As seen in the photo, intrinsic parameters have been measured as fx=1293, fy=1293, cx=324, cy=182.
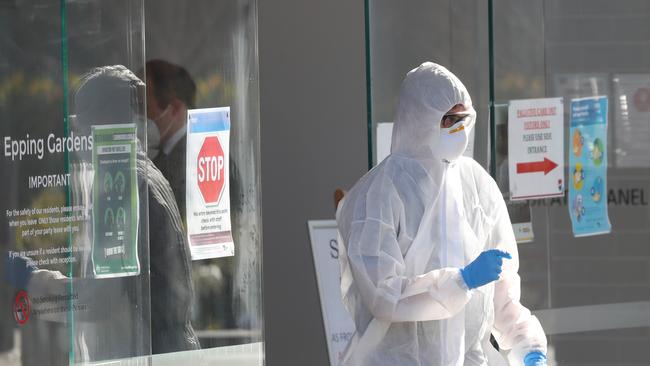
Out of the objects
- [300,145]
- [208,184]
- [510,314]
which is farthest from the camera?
[300,145]

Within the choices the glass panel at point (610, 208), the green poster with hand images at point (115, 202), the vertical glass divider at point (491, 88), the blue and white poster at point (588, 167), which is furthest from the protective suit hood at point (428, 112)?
the blue and white poster at point (588, 167)

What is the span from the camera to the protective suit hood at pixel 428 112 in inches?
147

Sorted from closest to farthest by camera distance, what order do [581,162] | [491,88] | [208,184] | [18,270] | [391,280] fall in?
[18,270] → [391,280] → [208,184] → [491,88] → [581,162]

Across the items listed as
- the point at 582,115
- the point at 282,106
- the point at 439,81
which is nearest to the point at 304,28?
the point at 282,106

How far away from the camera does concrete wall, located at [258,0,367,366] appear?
6215 millimetres

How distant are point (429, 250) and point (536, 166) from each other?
1.52 metres

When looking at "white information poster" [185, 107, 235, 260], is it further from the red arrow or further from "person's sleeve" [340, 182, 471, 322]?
the red arrow

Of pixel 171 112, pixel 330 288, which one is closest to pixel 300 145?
pixel 330 288

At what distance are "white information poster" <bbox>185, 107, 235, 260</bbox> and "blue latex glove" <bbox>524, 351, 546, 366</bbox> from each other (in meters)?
1.32

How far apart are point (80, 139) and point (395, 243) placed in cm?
94

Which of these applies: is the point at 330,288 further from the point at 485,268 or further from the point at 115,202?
→ the point at 485,268

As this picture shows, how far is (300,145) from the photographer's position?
6258mm

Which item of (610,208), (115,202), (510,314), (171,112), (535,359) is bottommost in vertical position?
(535,359)

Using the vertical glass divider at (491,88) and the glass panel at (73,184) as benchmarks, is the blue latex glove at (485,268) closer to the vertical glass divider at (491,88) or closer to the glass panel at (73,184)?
the glass panel at (73,184)
